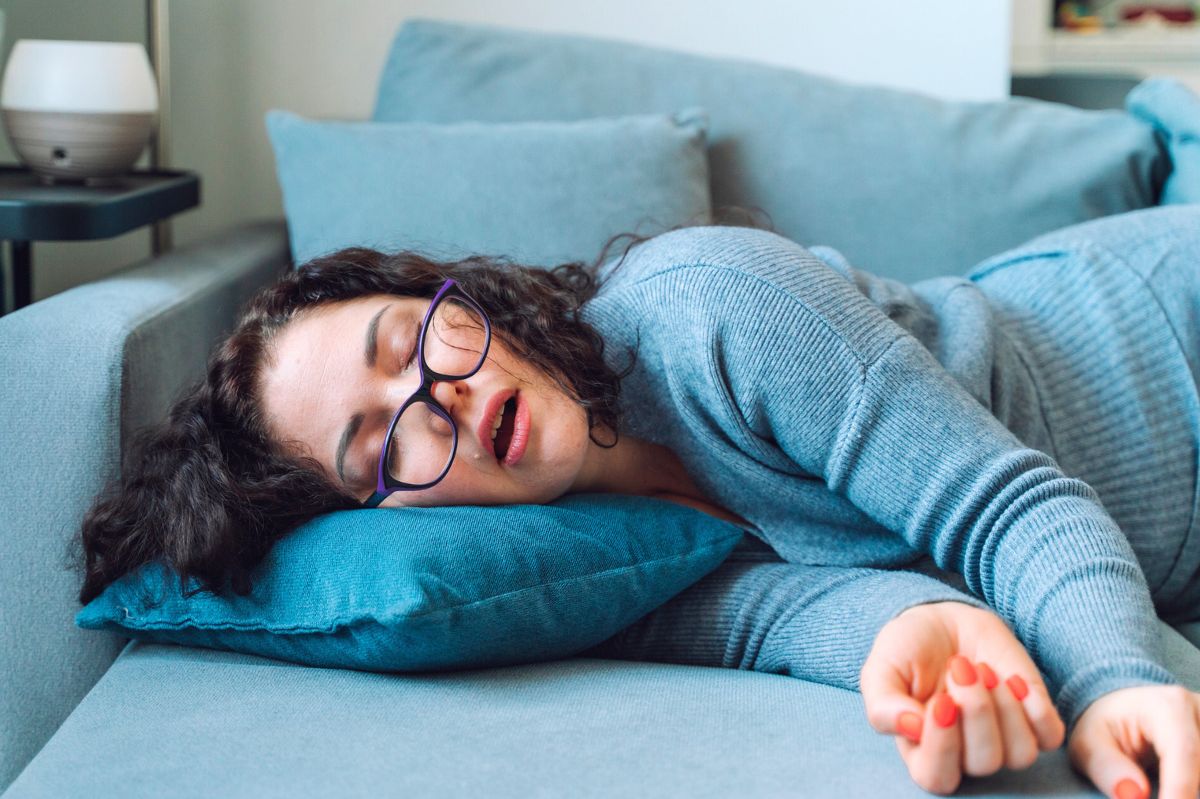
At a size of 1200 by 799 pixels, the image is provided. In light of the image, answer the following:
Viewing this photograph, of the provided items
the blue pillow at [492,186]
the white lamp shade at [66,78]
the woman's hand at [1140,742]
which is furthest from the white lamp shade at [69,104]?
the woman's hand at [1140,742]

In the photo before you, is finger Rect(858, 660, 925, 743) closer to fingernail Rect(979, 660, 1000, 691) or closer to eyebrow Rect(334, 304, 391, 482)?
fingernail Rect(979, 660, 1000, 691)

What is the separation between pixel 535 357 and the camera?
1.08 m

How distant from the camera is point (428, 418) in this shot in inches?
39.6

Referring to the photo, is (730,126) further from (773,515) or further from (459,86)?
(773,515)

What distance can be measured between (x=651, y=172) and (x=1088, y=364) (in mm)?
621

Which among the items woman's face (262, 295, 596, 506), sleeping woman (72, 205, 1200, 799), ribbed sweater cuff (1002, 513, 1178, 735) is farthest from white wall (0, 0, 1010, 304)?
ribbed sweater cuff (1002, 513, 1178, 735)

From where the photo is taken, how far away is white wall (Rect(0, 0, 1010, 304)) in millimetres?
2107

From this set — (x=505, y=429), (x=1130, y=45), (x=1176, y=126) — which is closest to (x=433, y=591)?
(x=505, y=429)

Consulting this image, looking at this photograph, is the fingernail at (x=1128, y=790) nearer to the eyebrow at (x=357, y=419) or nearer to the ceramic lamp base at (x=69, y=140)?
the eyebrow at (x=357, y=419)

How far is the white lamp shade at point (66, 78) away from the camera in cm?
151

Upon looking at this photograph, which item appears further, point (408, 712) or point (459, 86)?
point (459, 86)

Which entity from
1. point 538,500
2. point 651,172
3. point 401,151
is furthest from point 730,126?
point 538,500

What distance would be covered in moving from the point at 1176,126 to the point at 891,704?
3.92 feet

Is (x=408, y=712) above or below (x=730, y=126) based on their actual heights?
below
